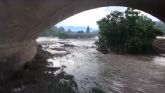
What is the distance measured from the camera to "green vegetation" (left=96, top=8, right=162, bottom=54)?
76.1 ft

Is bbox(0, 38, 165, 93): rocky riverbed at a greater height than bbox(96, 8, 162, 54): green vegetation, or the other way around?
bbox(96, 8, 162, 54): green vegetation

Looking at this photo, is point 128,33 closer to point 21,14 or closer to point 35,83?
point 35,83

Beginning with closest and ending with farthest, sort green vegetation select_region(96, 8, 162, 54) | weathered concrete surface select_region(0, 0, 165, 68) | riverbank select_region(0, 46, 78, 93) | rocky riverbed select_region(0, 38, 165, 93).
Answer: weathered concrete surface select_region(0, 0, 165, 68) < riverbank select_region(0, 46, 78, 93) < rocky riverbed select_region(0, 38, 165, 93) < green vegetation select_region(96, 8, 162, 54)

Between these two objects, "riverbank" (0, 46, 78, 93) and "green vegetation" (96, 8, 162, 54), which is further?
"green vegetation" (96, 8, 162, 54)

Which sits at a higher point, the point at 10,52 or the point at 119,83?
the point at 10,52

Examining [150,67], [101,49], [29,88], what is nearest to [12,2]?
[29,88]

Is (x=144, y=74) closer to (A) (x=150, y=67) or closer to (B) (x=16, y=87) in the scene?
(A) (x=150, y=67)

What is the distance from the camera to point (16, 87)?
9.54 m

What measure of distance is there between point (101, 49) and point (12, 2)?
1797cm

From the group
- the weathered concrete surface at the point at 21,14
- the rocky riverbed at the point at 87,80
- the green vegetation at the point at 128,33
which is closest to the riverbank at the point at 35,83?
the rocky riverbed at the point at 87,80

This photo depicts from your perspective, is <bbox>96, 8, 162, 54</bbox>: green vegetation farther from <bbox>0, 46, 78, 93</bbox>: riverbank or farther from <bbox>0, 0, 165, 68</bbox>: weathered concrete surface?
<bbox>0, 0, 165, 68</bbox>: weathered concrete surface

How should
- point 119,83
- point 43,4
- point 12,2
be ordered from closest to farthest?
point 12,2, point 43,4, point 119,83

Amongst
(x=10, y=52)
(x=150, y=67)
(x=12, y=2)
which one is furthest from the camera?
(x=150, y=67)

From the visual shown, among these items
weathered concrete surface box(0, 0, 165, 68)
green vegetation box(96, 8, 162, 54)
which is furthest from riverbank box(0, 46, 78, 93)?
green vegetation box(96, 8, 162, 54)
